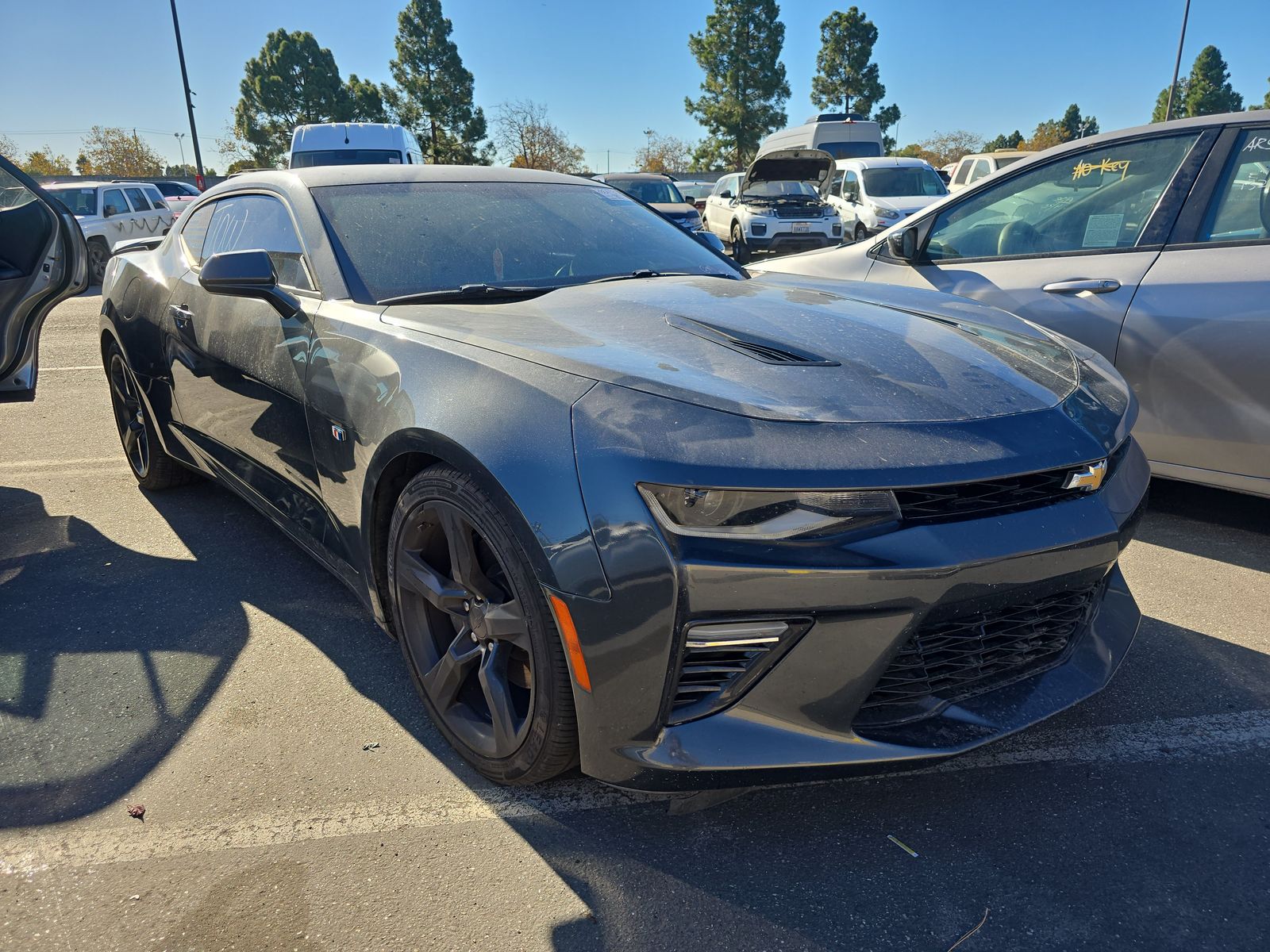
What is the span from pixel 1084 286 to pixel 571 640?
2786 millimetres

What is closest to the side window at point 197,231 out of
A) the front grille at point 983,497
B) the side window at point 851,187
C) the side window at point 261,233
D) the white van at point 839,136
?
the side window at point 261,233

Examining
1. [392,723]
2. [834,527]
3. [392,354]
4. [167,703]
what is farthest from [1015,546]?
[167,703]

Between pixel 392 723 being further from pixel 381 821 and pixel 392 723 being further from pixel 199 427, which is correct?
pixel 199 427

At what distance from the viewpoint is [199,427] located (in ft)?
11.0

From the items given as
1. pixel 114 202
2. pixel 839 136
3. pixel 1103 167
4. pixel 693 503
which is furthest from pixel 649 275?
pixel 839 136

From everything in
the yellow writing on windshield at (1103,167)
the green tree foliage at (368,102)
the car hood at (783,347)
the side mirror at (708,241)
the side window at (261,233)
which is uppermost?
the green tree foliage at (368,102)

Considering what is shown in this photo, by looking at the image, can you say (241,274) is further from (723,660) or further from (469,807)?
(723,660)

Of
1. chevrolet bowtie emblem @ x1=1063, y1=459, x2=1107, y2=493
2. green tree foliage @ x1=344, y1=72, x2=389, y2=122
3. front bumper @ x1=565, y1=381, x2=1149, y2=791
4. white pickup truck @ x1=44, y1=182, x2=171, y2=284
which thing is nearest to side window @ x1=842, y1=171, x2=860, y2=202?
white pickup truck @ x1=44, y1=182, x2=171, y2=284

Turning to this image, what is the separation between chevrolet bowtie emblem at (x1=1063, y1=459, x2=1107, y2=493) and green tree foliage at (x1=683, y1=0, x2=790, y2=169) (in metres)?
50.3

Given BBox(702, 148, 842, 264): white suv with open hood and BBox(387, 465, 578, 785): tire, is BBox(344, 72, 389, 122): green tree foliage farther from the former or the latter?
BBox(387, 465, 578, 785): tire

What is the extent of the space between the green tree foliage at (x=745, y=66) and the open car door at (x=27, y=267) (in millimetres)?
48529

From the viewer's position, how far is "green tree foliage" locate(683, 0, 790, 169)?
4869 centimetres

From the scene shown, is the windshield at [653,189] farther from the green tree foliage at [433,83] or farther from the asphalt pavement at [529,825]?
the green tree foliage at [433,83]

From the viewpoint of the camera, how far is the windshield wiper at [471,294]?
248 centimetres
